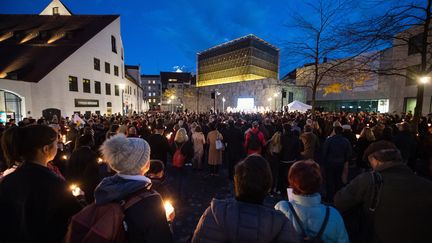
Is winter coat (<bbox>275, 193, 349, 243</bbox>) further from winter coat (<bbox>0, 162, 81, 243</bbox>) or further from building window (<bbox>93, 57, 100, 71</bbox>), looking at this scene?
building window (<bbox>93, 57, 100, 71</bbox>)

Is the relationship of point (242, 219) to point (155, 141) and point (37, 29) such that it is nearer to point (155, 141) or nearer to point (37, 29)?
point (155, 141)

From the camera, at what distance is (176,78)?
9369 cm

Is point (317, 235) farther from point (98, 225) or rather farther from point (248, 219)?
point (98, 225)

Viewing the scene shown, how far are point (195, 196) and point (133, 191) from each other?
194 inches

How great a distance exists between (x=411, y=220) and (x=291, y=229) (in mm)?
1649

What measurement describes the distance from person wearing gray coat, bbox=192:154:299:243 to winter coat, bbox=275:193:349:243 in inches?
20.2

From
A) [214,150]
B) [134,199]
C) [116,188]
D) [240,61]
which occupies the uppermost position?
[240,61]

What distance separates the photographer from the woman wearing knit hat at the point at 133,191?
1.48m

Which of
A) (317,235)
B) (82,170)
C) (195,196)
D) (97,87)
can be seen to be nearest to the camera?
(317,235)

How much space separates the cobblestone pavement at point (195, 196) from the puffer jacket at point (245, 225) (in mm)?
2559

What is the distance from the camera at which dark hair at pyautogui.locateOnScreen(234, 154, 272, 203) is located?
152cm

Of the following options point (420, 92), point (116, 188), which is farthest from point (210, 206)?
point (420, 92)

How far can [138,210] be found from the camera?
4.93 ft

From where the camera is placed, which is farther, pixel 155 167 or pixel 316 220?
pixel 155 167
